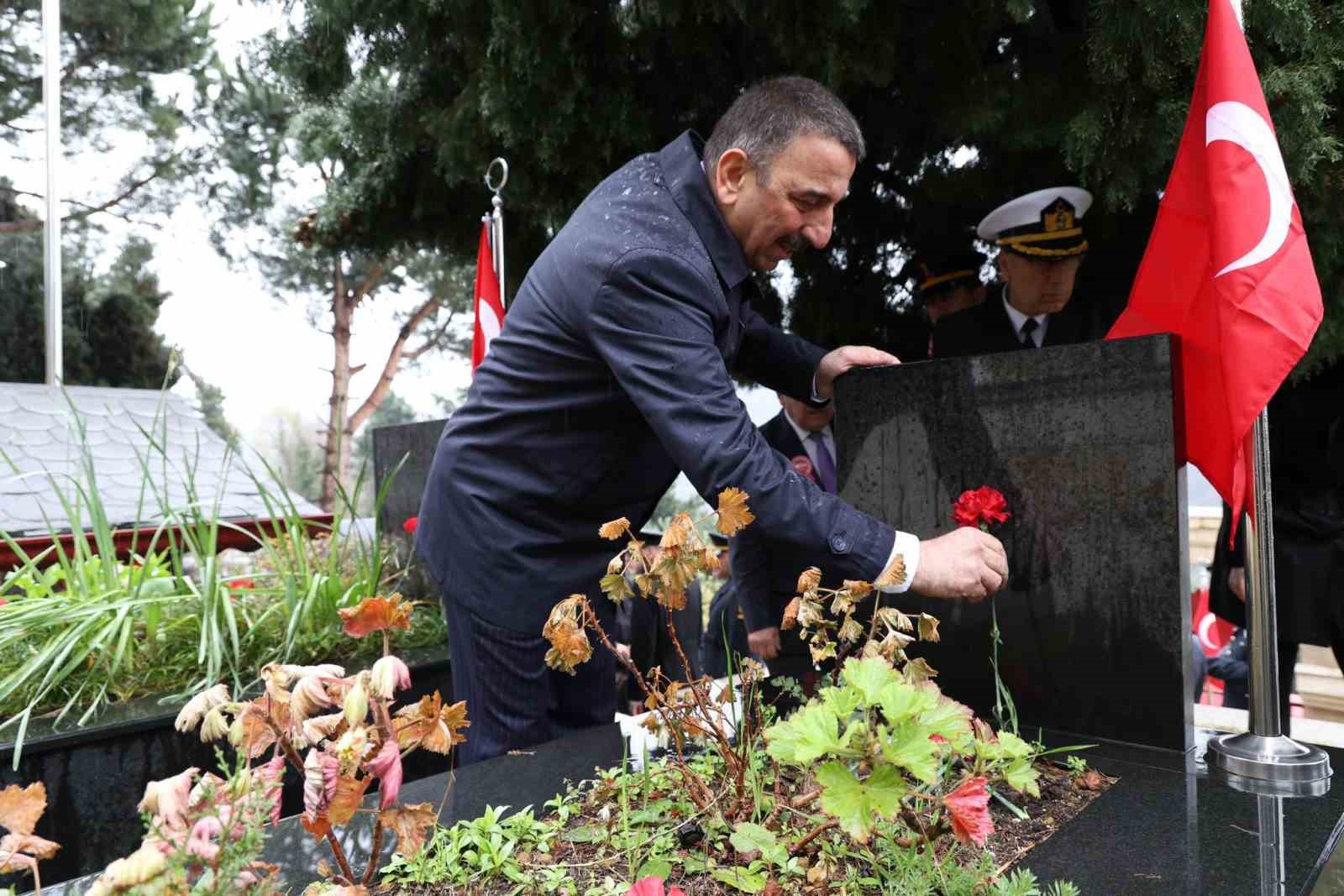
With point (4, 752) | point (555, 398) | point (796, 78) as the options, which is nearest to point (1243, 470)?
point (796, 78)

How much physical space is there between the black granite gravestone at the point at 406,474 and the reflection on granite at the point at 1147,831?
2.19 metres

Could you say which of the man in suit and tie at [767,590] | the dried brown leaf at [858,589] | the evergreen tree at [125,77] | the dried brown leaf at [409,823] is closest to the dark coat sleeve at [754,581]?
the man in suit and tie at [767,590]

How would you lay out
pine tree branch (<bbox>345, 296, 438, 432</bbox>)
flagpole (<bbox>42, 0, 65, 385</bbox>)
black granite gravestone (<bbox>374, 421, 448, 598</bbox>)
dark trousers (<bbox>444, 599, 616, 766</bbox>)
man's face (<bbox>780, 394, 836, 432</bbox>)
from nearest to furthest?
dark trousers (<bbox>444, 599, 616, 766</bbox>) → man's face (<bbox>780, 394, 836, 432</bbox>) → black granite gravestone (<bbox>374, 421, 448, 598</bbox>) → flagpole (<bbox>42, 0, 65, 385</bbox>) → pine tree branch (<bbox>345, 296, 438, 432</bbox>)

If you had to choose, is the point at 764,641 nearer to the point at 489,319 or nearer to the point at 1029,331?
the point at 1029,331

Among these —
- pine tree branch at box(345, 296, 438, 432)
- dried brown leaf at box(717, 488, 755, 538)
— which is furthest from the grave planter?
pine tree branch at box(345, 296, 438, 432)

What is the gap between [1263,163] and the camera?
71.4 inches

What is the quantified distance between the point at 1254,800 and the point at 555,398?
141 cm

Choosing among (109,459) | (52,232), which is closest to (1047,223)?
(109,459)

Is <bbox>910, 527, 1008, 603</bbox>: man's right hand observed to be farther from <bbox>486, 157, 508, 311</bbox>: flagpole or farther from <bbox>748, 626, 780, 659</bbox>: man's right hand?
<bbox>486, 157, 508, 311</bbox>: flagpole

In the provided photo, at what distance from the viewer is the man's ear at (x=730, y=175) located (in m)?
1.84

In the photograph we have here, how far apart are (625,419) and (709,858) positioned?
968mm

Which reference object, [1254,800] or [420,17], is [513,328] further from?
[420,17]

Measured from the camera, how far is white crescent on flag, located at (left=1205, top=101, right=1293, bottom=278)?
70.6 inches

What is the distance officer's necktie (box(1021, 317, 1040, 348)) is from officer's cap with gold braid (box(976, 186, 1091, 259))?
202 millimetres
